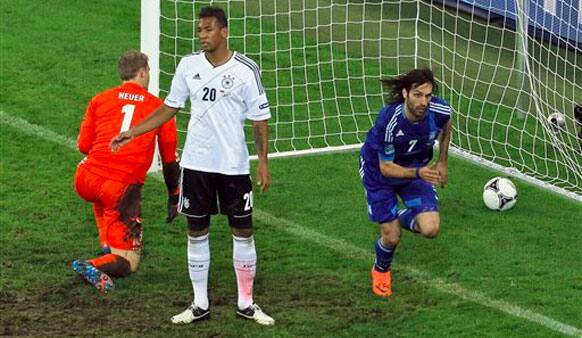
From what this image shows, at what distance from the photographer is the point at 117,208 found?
1126cm

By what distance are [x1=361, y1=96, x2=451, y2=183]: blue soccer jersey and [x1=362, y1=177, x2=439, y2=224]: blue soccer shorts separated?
10cm

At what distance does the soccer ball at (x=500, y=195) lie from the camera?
12914 mm

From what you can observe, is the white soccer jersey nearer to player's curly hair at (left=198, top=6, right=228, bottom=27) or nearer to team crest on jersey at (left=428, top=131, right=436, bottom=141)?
player's curly hair at (left=198, top=6, right=228, bottom=27)

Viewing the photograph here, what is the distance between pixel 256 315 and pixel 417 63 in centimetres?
630

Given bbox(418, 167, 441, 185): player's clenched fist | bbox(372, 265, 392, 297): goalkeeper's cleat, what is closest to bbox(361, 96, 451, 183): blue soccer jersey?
bbox(418, 167, 441, 185): player's clenched fist

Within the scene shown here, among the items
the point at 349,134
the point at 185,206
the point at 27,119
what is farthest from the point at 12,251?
the point at 349,134

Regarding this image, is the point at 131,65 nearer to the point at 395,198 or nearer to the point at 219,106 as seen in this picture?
the point at 219,106

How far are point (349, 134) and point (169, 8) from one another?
3.37 metres

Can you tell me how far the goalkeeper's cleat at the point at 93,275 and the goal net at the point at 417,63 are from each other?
3.43 meters

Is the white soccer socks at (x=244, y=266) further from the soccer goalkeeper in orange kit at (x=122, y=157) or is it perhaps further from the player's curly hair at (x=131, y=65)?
the player's curly hair at (x=131, y=65)

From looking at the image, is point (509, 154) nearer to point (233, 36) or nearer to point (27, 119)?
point (233, 36)

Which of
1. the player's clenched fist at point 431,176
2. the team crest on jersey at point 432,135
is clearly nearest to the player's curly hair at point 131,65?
the team crest on jersey at point 432,135

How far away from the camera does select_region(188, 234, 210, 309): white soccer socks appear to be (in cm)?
1033

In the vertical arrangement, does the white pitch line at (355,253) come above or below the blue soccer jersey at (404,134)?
below
